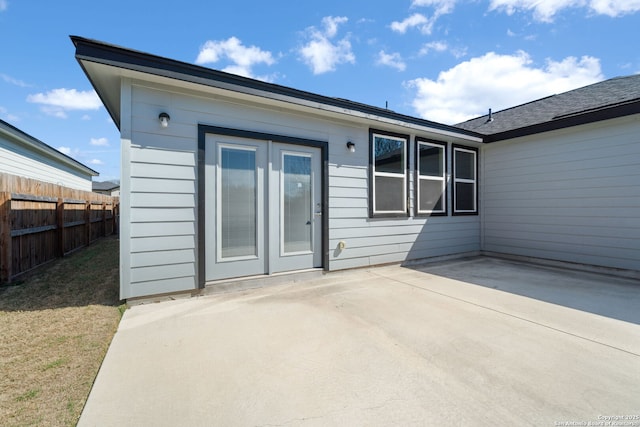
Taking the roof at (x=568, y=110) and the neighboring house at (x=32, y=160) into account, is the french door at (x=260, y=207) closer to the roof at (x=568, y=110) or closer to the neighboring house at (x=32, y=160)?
the roof at (x=568, y=110)

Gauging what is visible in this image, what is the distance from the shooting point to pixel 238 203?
3.76 meters

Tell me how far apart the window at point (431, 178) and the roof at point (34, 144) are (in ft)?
31.6

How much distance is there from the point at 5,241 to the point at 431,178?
24.1ft

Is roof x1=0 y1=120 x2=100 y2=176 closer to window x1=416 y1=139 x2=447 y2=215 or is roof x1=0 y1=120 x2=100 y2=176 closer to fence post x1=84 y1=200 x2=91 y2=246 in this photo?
fence post x1=84 y1=200 x2=91 y2=246

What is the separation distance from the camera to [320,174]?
14.6ft

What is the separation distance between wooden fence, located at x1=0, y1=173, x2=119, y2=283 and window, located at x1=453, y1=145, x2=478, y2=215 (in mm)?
8030

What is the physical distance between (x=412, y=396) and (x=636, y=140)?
581 centimetres

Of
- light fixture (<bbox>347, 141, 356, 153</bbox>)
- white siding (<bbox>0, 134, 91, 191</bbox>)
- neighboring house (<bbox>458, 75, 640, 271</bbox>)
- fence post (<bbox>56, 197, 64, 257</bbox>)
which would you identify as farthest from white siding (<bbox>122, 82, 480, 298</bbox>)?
white siding (<bbox>0, 134, 91, 191</bbox>)

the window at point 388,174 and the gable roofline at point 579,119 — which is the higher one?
the gable roofline at point 579,119

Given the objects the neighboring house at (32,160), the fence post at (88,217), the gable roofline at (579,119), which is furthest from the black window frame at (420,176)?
the neighboring house at (32,160)

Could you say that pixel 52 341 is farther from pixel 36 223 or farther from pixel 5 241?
pixel 36 223

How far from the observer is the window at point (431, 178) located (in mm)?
5574

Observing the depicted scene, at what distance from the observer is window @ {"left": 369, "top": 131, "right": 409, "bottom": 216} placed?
16.4 feet

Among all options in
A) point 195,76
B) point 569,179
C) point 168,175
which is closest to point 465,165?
point 569,179
